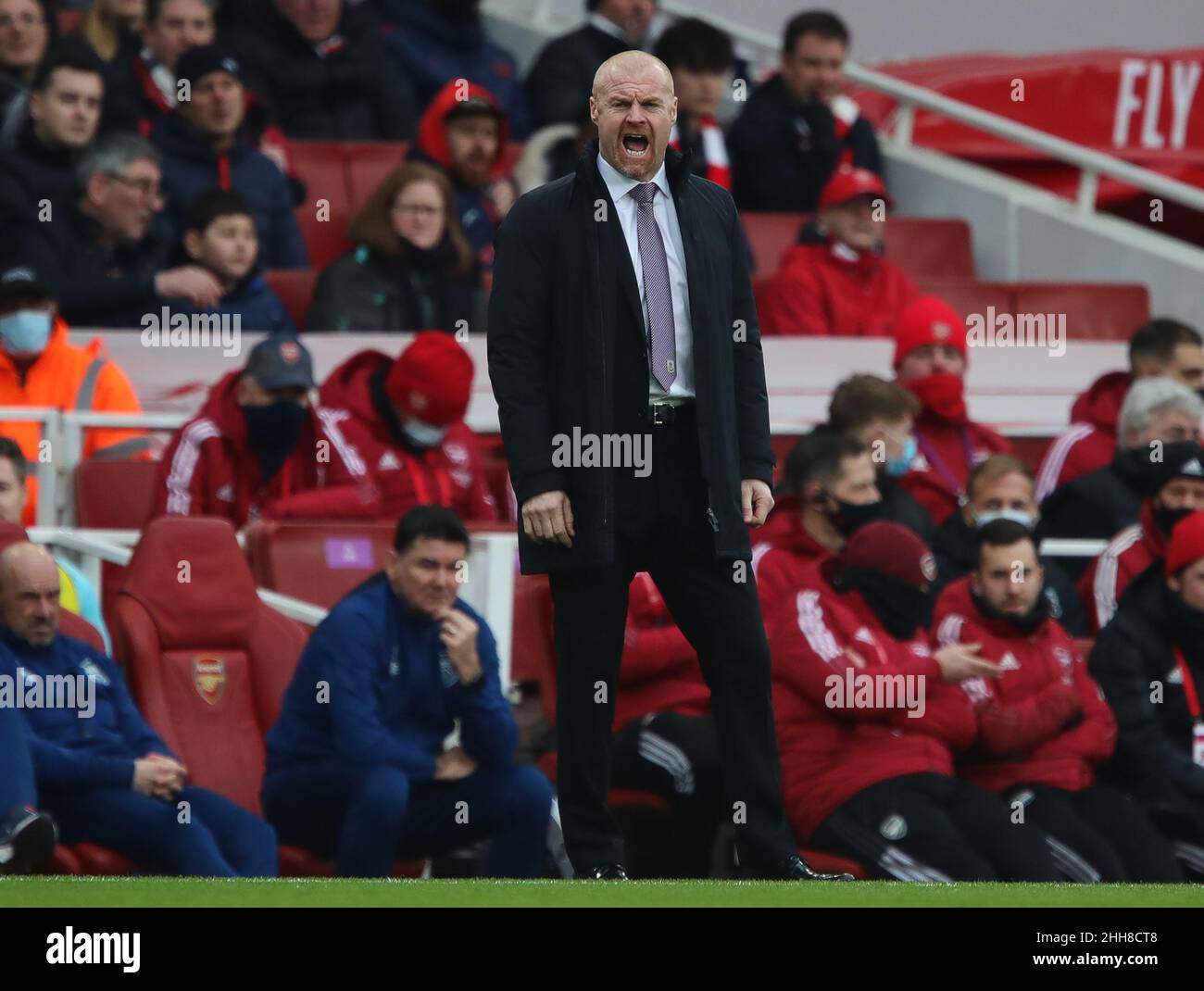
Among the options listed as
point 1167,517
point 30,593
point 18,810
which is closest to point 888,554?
point 1167,517

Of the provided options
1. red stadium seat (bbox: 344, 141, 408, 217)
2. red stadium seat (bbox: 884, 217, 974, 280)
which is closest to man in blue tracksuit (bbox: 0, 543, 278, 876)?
red stadium seat (bbox: 344, 141, 408, 217)

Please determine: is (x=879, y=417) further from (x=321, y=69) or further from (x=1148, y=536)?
(x=321, y=69)

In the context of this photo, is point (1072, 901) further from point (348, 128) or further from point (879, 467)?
point (348, 128)

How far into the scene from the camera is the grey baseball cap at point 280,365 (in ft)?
28.2

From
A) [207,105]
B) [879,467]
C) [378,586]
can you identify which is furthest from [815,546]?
[207,105]

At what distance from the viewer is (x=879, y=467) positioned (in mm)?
8664

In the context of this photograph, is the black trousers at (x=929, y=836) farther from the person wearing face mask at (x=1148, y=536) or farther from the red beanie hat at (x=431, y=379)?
the red beanie hat at (x=431, y=379)

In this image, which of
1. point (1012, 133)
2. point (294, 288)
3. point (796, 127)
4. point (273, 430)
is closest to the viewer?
point (273, 430)

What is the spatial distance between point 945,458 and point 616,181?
3943 millimetres

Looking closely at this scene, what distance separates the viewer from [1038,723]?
7.69 m

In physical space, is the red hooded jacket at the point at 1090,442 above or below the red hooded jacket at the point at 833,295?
below

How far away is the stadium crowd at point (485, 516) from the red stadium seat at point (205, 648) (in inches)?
6.6

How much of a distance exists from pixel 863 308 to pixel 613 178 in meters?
5.16

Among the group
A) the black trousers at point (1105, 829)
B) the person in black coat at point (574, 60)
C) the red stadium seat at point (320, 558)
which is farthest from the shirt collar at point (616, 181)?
the person in black coat at point (574, 60)
